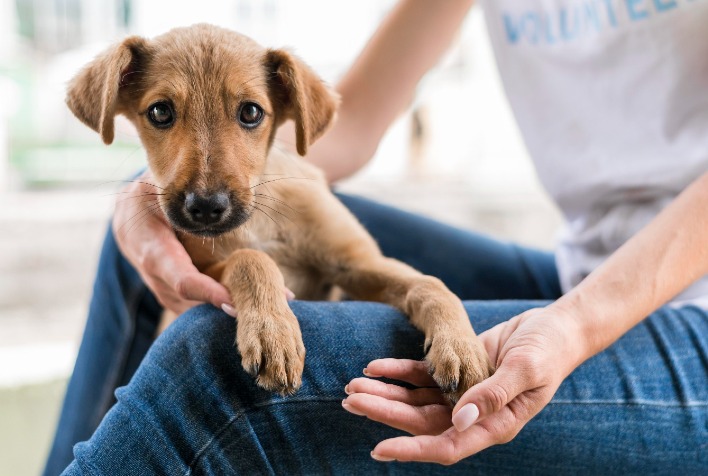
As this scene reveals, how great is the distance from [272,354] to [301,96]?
1.80 feet

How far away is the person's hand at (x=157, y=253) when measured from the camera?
4.19 feet

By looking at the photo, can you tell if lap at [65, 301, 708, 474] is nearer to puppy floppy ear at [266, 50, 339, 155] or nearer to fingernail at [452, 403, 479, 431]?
fingernail at [452, 403, 479, 431]

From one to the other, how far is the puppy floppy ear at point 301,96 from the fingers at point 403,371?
19.5 inches

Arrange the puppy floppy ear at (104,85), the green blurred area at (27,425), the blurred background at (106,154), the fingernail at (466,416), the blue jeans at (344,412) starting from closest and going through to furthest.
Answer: the fingernail at (466,416), the blue jeans at (344,412), the puppy floppy ear at (104,85), the green blurred area at (27,425), the blurred background at (106,154)

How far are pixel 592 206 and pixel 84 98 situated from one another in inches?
45.1

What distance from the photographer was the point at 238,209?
1245mm

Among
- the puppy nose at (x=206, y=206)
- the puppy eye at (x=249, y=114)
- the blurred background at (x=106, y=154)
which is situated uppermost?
the puppy eye at (x=249, y=114)

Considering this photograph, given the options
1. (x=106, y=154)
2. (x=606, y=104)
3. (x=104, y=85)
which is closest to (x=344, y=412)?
(x=104, y=85)

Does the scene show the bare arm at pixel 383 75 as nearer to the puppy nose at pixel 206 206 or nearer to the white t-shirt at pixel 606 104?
the white t-shirt at pixel 606 104

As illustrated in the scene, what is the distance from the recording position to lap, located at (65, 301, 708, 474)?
3.66 ft

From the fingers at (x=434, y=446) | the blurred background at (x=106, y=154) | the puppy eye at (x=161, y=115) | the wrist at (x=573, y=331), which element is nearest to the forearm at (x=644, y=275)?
the wrist at (x=573, y=331)

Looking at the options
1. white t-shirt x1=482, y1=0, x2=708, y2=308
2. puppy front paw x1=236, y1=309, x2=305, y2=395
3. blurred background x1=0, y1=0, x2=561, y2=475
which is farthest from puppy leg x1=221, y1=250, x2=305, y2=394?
blurred background x1=0, y1=0, x2=561, y2=475

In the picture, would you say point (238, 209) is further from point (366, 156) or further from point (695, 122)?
point (695, 122)

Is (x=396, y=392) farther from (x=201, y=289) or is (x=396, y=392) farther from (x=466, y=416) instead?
(x=201, y=289)
